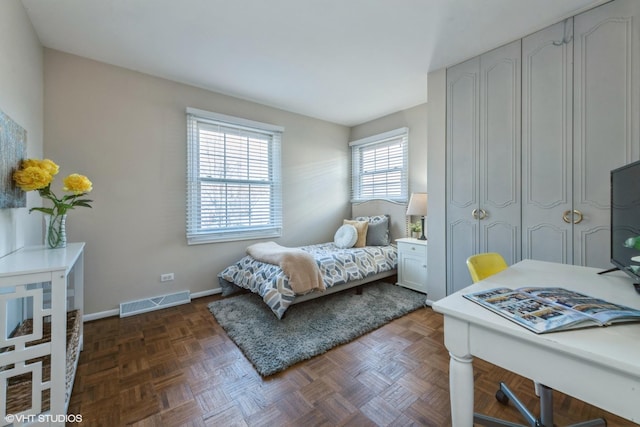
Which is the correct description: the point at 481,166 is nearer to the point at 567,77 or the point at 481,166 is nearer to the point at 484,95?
the point at 484,95

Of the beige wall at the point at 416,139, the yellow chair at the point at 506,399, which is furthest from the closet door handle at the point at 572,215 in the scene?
the beige wall at the point at 416,139

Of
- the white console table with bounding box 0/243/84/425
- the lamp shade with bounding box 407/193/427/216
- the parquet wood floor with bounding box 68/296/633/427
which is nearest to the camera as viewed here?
the white console table with bounding box 0/243/84/425

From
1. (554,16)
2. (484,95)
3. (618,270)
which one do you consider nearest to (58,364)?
(618,270)

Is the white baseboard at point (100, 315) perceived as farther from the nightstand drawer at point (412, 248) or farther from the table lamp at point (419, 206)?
the table lamp at point (419, 206)

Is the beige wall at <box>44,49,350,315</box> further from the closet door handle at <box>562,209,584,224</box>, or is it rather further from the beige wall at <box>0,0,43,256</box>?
the closet door handle at <box>562,209,584,224</box>

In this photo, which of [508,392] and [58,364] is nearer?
[58,364]

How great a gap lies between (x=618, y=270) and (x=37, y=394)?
294cm

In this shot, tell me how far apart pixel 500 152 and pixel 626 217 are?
122 cm

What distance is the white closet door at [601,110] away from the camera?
1.72 metres

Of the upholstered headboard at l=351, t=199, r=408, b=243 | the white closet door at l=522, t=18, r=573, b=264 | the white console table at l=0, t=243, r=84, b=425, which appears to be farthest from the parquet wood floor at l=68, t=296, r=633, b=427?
the upholstered headboard at l=351, t=199, r=408, b=243

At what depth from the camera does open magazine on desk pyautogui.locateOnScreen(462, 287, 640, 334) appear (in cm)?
74

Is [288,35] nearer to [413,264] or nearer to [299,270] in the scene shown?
[299,270]

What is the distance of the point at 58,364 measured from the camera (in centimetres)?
120

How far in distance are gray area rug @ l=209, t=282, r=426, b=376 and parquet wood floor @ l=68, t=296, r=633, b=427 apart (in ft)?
0.29
